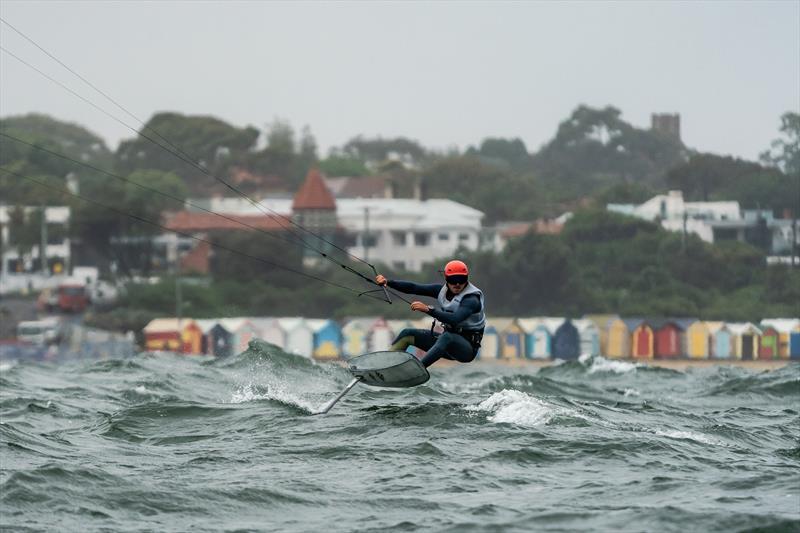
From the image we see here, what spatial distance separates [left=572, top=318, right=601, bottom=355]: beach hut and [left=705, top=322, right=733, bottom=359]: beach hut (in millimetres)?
4282

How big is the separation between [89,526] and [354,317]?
5392 centimetres

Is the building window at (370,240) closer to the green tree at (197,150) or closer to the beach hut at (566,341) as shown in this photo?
the beach hut at (566,341)

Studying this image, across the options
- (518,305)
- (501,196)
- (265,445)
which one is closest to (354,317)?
(518,305)

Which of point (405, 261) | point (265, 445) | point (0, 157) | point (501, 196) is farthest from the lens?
point (501, 196)

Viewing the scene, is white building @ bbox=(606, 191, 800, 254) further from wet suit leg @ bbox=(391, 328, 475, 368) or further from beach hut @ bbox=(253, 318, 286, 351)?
wet suit leg @ bbox=(391, 328, 475, 368)

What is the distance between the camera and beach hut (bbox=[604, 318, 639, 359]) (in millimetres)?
61562

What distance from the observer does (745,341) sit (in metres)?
61.2

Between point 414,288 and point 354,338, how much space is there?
43802 millimetres

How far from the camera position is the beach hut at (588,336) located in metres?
61.8

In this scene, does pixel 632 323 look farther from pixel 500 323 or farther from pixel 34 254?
pixel 34 254

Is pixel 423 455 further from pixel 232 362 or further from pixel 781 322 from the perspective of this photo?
pixel 781 322

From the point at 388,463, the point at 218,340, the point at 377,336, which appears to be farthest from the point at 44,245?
the point at 388,463

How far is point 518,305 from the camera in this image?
6975 cm

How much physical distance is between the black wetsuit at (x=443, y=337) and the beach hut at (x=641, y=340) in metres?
43.9
